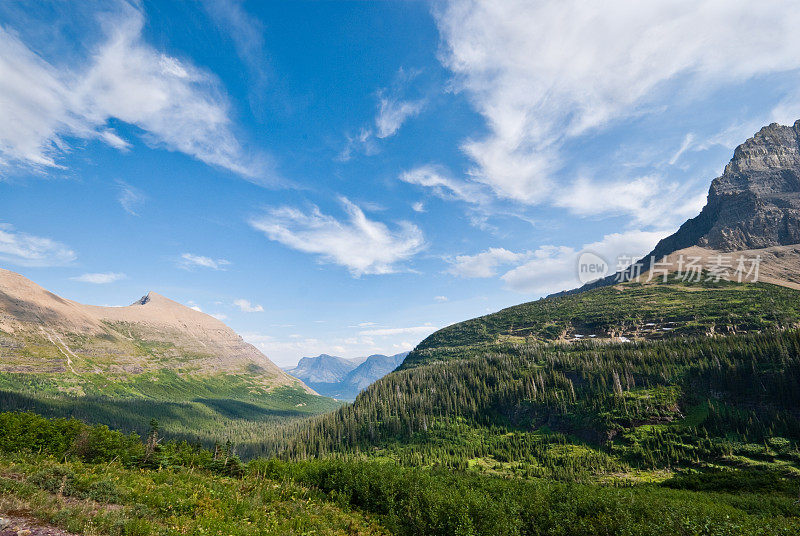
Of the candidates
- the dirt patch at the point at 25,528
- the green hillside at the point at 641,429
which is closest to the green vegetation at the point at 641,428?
the green hillside at the point at 641,429

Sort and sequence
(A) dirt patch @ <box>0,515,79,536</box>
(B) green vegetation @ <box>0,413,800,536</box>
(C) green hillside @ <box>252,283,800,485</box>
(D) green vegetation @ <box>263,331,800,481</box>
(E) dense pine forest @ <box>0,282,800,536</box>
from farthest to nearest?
(D) green vegetation @ <box>263,331,800,481</box>, (C) green hillside @ <box>252,283,800,485</box>, (E) dense pine forest @ <box>0,282,800,536</box>, (B) green vegetation @ <box>0,413,800,536</box>, (A) dirt patch @ <box>0,515,79,536</box>

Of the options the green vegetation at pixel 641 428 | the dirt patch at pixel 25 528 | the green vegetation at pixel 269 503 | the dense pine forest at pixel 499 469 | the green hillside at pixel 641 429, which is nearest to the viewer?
the dirt patch at pixel 25 528

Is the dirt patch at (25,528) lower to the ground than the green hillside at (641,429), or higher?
higher

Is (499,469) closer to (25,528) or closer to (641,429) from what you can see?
(641,429)

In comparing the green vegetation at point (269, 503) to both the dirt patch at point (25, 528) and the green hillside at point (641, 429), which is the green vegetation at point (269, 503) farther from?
the green hillside at point (641, 429)

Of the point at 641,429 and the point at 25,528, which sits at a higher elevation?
the point at 25,528

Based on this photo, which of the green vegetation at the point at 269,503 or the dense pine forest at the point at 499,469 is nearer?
the green vegetation at the point at 269,503

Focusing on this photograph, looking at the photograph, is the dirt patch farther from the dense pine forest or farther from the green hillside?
the green hillside

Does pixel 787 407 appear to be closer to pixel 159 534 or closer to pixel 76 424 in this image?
pixel 159 534

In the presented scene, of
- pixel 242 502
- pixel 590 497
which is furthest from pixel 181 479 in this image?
pixel 590 497

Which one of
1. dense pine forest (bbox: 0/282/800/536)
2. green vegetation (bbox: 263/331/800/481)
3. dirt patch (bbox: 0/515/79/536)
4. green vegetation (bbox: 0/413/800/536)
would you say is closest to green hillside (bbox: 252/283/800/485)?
green vegetation (bbox: 263/331/800/481)

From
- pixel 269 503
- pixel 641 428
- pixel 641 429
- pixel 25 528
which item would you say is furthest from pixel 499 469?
pixel 25 528

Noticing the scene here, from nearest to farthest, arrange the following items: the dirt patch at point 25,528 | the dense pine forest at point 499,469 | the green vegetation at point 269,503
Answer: the dirt patch at point 25,528 < the green vegetation at point 269,503 < the dense pine forest at point 499,469

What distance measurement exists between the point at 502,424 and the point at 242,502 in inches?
7990
